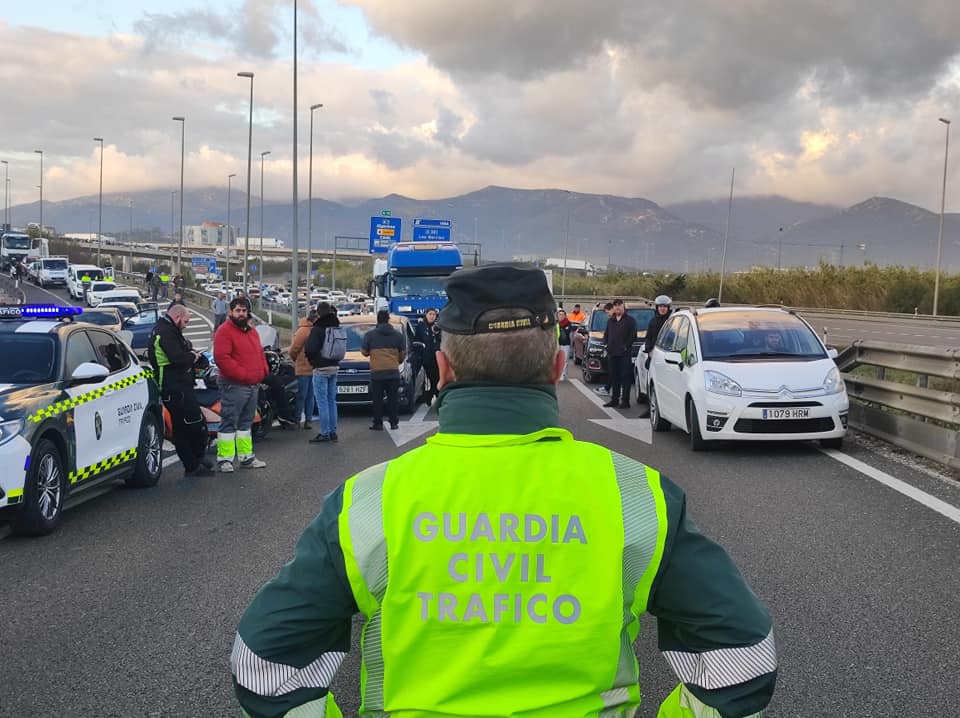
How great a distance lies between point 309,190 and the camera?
181 feet

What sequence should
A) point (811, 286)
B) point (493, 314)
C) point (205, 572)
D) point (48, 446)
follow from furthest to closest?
point (811, 286) < point (48, 446) < point (205, 572) < point (493, 314)

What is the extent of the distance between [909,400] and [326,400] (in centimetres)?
719

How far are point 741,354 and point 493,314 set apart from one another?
10.8 meters

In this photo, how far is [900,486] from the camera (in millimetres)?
9438

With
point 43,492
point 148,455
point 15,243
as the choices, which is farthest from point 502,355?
point 15,243

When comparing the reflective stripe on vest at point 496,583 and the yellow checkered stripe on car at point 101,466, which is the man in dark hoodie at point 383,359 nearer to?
the yellow checkered stripe on car at point 101,466

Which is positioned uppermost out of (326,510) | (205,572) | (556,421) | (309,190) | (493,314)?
(309,190)

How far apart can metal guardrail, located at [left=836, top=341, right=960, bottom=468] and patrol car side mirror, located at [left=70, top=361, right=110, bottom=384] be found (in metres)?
7.88

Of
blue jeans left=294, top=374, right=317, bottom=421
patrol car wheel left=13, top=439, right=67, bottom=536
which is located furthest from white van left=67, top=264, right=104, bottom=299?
patrol car wheel left=13, top=439, right=67, bottom=536

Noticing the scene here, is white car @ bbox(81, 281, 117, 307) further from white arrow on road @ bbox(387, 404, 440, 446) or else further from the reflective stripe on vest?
the reflective stripe on vest

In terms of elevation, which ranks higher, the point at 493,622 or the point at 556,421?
the point at 556,421

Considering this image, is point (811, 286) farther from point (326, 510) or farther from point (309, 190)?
point (326, 510)

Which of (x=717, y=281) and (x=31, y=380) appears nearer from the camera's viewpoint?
(x=31, y=380)

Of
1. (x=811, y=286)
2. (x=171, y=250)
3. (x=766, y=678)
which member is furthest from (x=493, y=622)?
(x=171, y=250)
